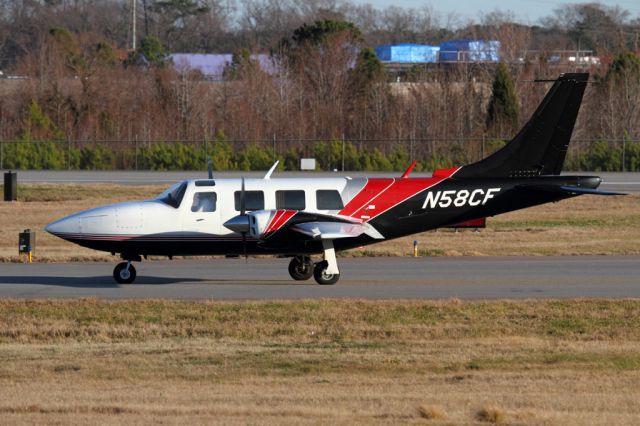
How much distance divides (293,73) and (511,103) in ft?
61.0

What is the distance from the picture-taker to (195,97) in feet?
241

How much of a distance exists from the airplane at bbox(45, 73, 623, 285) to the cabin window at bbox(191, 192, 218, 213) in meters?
0.02

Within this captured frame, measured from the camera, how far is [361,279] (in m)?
23.2

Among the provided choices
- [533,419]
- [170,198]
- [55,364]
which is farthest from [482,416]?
[170,198]

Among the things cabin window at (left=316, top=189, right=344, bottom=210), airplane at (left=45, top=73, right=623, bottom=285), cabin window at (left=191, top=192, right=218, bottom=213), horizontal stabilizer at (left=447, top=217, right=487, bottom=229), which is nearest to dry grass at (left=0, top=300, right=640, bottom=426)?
airplane at (left=45, top=73, right=623, bottom=285)

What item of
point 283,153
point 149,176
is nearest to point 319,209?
point 149,176

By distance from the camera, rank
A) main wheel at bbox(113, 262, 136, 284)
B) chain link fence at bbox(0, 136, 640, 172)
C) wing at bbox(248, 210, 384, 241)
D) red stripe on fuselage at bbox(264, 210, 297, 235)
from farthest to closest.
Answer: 1. chain link fence at bbox(0, 136, 640, 172)
2. main wheel at bbox(113, 262, 136, 284)
3. red stripe on fuselage at bbox(264, 210, 297, 235)
4. wing at bbox(248, 210, 384, 241)

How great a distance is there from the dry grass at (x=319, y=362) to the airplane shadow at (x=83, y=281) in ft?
9.22

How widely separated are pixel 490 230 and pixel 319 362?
19.5 m

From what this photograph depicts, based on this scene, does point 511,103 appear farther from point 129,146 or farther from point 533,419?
point 533,419

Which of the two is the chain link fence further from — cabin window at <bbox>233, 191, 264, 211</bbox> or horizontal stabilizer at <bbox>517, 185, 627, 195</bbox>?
cabin window at <bbox>233, 191, 264, 211</bbox>

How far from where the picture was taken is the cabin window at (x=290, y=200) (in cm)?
2211

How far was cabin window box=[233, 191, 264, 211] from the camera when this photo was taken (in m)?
22.1

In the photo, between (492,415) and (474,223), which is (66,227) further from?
(492,415)
